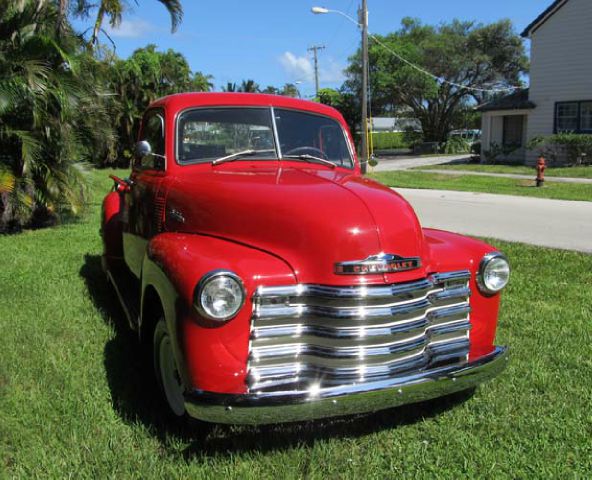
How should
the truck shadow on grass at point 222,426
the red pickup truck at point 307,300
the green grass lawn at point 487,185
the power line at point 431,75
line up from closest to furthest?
the red pickup truck at point 307,300
the truck shadow on grass at point 222,426
the green grass lawn at point 487,185
the power line at point 431,75

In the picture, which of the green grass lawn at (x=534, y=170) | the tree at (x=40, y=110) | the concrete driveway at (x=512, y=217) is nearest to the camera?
the concrete driveway at (x=512, y=217)

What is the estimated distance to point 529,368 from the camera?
402 cm

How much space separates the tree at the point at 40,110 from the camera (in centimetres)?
898

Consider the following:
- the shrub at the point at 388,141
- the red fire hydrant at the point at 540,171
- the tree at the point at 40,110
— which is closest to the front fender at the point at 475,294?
the tree at the point at 40,110

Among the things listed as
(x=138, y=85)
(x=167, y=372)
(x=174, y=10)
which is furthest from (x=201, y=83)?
(x=167, y=372)

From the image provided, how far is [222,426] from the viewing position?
329 cm

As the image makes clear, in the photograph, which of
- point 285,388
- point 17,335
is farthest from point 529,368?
point 17,335

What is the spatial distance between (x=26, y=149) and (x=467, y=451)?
8490mm

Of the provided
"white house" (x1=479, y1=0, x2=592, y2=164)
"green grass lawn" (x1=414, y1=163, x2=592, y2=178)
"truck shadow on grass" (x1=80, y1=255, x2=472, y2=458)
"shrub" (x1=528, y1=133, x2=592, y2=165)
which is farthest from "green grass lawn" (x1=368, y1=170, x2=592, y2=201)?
"truck shadow on grass" (x1=80, y1=255, x2=472, y2=458)

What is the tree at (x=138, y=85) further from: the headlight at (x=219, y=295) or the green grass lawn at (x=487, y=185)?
the headlight at (x=219, y=295)

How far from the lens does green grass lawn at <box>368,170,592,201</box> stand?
1477cm

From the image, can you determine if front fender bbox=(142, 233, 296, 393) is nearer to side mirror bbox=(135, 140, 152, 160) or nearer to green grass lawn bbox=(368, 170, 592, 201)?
side mirror bbox=(135, 140, 152, 160)

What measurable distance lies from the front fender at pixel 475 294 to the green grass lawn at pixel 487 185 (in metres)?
11.7

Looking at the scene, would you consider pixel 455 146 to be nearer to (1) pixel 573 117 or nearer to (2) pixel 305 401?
(1) pixel 573 117
